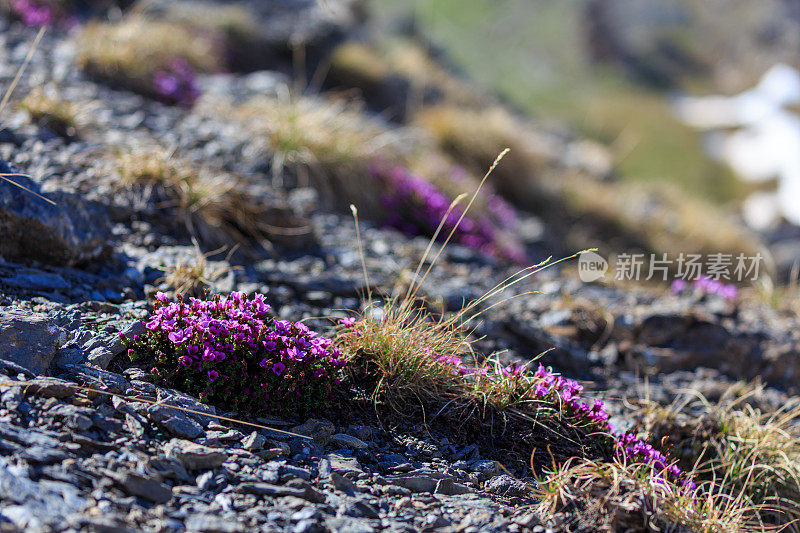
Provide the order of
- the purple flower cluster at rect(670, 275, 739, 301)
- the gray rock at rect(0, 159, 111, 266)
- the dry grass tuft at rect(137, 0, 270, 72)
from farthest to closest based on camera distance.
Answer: the dry grass tuft at rect(137, 0, 270, 72), the purple flower cluster at rect(670, 275, 739, 301), the gray rock at rect(0, 159, 111, 266)

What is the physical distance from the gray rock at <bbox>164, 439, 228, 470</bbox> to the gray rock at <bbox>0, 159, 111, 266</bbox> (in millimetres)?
1903

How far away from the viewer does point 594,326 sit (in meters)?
5.39

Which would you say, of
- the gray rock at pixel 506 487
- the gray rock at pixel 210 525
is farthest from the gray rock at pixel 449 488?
the gray rock at pixel 210 525

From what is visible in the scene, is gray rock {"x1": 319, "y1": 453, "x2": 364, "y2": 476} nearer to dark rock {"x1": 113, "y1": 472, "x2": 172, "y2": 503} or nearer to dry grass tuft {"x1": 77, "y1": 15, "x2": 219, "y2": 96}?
dark rock {"x1": 113, "y1": 472, "x2": 172, "y2": 503}

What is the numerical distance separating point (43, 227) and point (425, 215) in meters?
4.17

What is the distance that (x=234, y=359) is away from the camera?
3135 millimetres

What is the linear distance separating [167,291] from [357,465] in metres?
1.85

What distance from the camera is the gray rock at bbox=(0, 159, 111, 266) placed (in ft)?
12.3

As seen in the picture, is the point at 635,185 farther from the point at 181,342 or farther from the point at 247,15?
the point at 181,342

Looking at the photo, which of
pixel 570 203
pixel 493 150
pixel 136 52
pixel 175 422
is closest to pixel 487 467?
pixel 175 422

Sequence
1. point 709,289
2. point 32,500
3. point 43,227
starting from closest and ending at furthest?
point 32,500 → point 43,227 → point 709,289

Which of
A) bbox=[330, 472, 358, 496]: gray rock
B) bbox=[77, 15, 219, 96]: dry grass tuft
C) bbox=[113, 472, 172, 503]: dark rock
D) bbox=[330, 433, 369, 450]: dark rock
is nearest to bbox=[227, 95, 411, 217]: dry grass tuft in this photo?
bbox=[77, 15, 219, 96]: dry grass tuft

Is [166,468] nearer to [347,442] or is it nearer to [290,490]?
[290,490]

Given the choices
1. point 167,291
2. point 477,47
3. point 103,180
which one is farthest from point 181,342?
point 477,47
